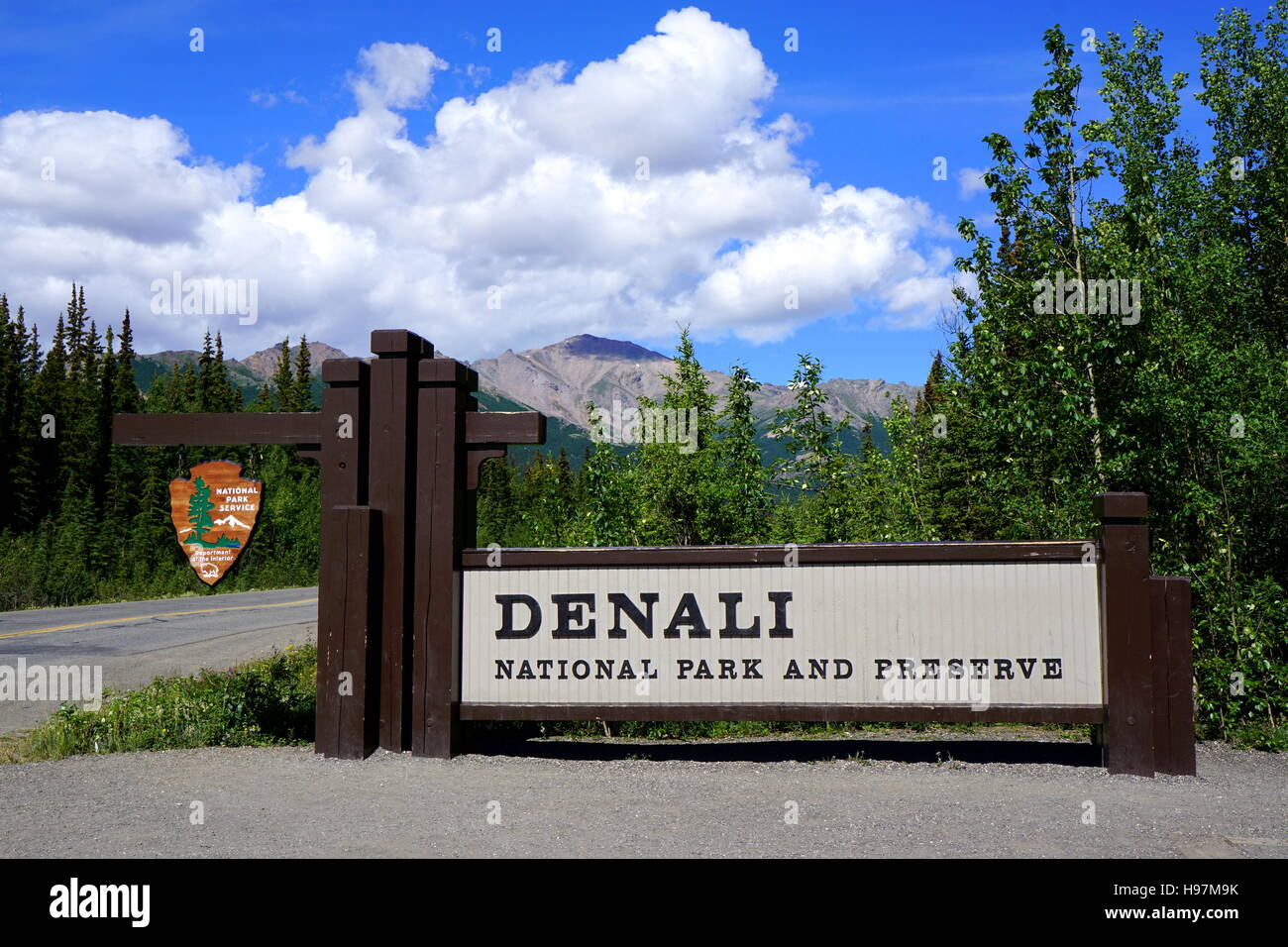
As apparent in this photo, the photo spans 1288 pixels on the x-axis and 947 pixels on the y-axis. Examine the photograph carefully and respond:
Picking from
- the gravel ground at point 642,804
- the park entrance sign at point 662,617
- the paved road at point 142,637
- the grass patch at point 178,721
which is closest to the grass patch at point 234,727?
the grass patch at point 178,721

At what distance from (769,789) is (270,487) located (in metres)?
46.0

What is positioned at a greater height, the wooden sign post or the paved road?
the wooden sign post

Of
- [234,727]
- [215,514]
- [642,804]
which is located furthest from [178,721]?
[642,804]

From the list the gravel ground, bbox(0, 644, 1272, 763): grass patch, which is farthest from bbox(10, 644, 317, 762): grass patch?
the gravel ground

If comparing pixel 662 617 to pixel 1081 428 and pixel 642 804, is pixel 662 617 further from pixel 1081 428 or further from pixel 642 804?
pixel 1081 428

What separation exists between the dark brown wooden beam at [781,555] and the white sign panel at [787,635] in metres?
0.07

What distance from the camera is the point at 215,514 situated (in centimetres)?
923

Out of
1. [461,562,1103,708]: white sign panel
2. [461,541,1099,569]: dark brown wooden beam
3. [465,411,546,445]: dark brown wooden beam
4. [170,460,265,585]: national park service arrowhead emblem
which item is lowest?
[461,562,1103,708]: white sign panel

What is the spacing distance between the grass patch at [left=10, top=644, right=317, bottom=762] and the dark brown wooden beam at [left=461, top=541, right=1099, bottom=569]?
104 inches

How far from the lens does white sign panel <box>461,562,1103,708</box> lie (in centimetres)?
770

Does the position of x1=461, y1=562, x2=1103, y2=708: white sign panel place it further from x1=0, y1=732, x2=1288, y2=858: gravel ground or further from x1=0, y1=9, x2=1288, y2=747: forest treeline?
x1=0, y1=9, x2=1288, y2=747: forest treeline

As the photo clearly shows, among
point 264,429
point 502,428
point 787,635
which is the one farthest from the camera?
point 264,429

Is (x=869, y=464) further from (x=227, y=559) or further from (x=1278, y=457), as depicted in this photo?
(x=227, y=559)

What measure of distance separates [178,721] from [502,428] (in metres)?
3.89
